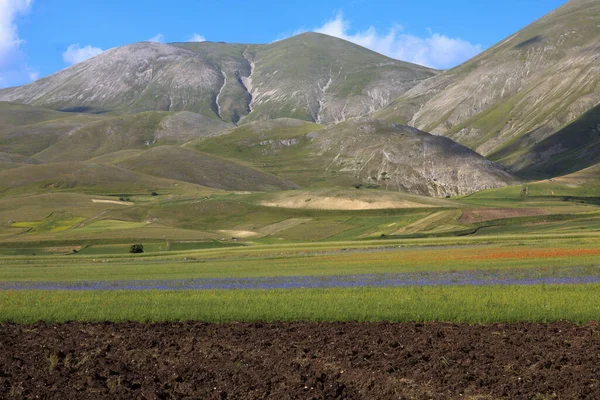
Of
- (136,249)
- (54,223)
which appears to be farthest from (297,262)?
(54,223)

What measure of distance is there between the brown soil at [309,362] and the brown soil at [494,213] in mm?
86403

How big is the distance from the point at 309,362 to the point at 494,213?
97.6m

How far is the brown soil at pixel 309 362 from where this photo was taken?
18.4 meters

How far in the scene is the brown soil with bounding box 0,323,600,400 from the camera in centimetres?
1838

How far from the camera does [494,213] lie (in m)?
114

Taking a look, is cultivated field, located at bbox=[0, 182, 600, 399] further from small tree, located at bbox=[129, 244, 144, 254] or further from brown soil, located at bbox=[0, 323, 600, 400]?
small tree, located at bbox=[129, 244, 144, 254]

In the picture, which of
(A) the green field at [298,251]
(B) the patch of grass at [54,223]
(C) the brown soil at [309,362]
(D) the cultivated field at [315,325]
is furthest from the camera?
(B) the patch of grass at [54,223]

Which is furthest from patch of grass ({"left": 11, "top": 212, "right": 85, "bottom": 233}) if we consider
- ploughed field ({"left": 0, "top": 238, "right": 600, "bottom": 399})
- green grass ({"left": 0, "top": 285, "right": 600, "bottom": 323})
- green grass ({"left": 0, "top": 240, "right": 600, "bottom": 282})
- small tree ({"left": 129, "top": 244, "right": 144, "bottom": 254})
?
green grass ({"left": 0, "top": 285, "right": 600, "bottom": 323})

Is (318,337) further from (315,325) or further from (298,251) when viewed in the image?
(298,251)

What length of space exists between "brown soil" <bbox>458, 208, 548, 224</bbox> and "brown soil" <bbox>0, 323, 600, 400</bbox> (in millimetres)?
86403

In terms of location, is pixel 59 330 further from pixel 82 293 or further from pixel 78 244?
pixel 78 244

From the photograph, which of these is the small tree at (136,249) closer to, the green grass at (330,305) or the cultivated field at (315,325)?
the cultivated field at (315,325)

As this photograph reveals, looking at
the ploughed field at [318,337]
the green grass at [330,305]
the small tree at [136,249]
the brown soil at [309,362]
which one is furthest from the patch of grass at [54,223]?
the brown soil at [309,362]

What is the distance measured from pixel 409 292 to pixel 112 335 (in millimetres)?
15888
